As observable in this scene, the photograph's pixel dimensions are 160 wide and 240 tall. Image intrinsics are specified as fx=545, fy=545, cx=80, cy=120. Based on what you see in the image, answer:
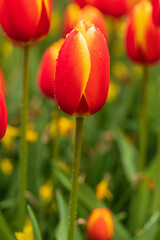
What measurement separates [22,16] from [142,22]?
44 centimetres

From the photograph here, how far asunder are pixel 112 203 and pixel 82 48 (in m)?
1.01

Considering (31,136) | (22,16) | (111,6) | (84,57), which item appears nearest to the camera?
(84,57)

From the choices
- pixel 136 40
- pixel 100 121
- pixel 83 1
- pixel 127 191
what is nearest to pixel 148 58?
pixel 136 40

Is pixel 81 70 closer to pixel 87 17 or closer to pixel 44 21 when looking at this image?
pixel 44 21

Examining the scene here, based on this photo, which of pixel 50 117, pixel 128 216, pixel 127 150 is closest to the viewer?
pixel 128 216

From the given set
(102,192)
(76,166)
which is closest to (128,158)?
(102,192)

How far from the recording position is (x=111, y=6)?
229cm

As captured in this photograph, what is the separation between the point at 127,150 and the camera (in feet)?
6.71

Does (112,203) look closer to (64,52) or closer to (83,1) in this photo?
(83,1)

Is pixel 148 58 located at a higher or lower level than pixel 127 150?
higher

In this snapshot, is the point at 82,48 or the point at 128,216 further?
the point at 128,216

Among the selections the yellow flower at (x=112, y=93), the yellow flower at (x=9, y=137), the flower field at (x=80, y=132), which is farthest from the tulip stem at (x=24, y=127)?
the yellow flower at (x=112, y=93)

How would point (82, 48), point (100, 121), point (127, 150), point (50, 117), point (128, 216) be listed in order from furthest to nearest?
point (100, 121)
point (50, 117)
point (127, 150)
point (128, 216)
point (82, 48)

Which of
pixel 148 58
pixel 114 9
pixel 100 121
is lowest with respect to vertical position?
pixel 100 121
